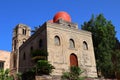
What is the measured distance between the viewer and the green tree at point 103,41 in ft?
90.9

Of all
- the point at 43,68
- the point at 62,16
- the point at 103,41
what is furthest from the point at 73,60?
the point at 62,16

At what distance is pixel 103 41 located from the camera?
96.8ft

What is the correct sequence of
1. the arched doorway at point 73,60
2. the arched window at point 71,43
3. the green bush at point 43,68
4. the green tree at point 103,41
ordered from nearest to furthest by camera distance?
the green bush at point 43,68 < the arched doorway at point 73,60 < the arched window at point 71,43 < the green tree at point 103,41

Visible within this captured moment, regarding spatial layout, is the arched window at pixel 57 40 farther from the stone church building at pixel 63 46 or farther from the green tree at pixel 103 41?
the green tree at pixel 103 41

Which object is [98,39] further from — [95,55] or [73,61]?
[73,61]

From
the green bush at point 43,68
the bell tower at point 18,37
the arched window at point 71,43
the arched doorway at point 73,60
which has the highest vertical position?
the bell tower at point 18,37

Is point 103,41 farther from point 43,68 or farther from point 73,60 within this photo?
point 43,68

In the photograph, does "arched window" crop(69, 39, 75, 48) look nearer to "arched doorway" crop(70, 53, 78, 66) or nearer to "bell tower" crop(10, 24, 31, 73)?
"arched doorway" crop(70, 53, 78, 66)

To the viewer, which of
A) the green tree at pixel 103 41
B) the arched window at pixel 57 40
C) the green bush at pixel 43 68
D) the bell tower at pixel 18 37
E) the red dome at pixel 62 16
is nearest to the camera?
the green bush at pixel 43 68

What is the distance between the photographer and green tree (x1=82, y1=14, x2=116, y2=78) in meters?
27.7

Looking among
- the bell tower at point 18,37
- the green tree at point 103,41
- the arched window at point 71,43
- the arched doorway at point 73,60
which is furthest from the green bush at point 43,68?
the bell tower at point 18,37

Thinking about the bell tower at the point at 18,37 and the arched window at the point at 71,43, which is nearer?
the arched window at the point at 71,43

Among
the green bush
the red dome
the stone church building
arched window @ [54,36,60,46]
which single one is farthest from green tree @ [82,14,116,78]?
the green bush

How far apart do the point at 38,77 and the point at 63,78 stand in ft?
8.65
